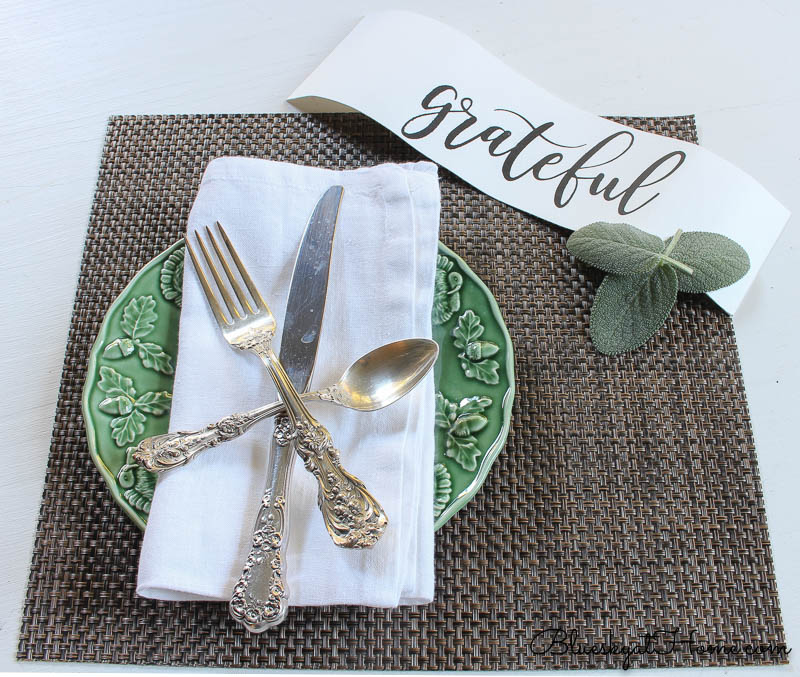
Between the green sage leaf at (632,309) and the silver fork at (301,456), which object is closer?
the silver fork at (301,456)

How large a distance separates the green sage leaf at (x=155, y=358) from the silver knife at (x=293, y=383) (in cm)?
9

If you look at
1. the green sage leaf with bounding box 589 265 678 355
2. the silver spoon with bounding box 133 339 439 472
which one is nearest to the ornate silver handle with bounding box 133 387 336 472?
the silver spoon with bounding box 133 339 439 472

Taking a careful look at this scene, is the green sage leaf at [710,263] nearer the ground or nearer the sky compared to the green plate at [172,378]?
nearer the sky

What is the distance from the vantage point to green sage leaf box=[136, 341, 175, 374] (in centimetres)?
46

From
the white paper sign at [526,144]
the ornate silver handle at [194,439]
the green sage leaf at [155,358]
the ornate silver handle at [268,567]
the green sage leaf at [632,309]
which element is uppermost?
the white paper sign at [526,144]

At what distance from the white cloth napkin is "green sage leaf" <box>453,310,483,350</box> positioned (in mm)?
27

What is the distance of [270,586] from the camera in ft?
1.22

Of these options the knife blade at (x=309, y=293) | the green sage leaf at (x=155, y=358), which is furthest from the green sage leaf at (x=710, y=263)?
the green sage leaf at (x=155, y=358)

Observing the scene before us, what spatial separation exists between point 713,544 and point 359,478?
0.24 meters

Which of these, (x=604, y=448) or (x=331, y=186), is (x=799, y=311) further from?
(x=331, y=186)

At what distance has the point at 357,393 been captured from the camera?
0.41 m

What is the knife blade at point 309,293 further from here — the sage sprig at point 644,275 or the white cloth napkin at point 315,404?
the sage sprig at point 644,275

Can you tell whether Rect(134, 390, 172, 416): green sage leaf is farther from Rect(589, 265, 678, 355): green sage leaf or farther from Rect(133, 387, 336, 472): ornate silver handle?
Rect(589, 265, 678, 355): green sage leaf

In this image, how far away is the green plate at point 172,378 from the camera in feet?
1.40
